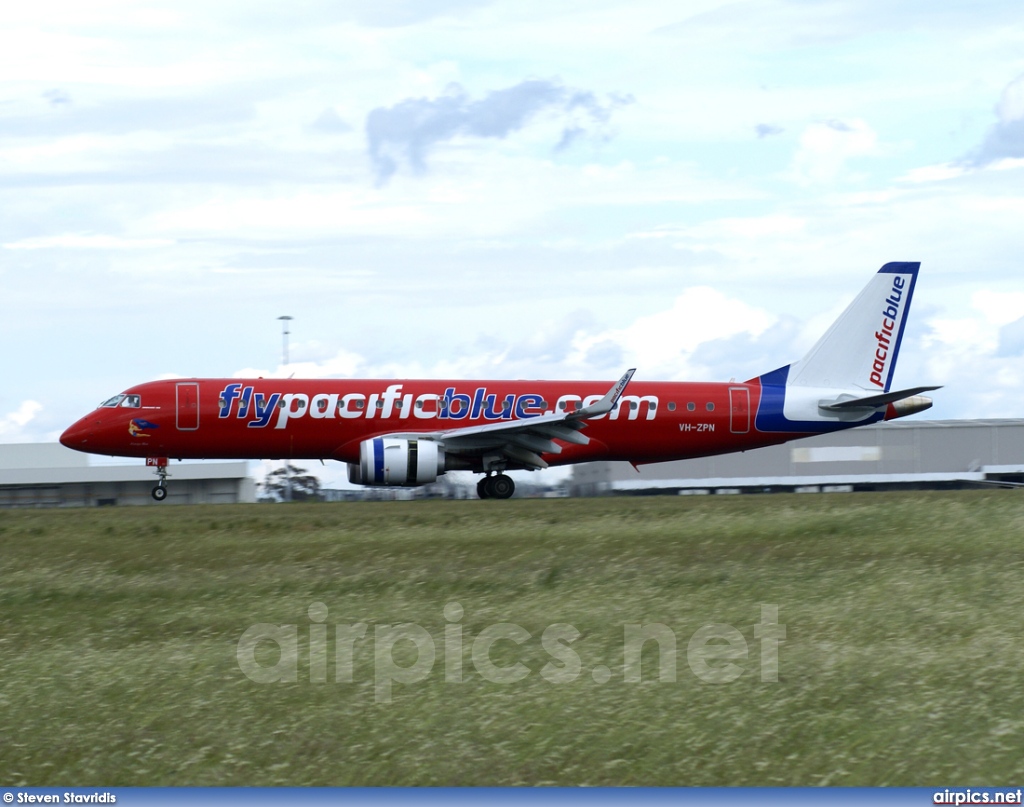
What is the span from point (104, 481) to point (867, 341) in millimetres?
42386

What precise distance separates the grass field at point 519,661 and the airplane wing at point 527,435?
1032 centimetres

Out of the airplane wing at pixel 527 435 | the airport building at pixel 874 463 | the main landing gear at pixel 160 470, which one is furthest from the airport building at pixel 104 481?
the airplane wing at pixel 527 435

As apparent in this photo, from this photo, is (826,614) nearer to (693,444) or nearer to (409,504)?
(409,504)

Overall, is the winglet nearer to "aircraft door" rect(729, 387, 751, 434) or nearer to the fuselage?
the fuselage

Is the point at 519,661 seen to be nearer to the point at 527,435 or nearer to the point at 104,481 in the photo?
the point at 527,435

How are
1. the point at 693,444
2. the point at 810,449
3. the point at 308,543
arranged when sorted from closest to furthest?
the point at 308,543 → the point at 693,444 → the point at 810,449

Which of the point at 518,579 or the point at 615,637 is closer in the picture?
the point at 615,637

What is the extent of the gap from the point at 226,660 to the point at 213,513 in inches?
620

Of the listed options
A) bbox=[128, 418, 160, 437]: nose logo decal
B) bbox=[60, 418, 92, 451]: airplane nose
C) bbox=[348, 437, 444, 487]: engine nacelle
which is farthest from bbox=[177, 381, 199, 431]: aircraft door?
bbox=[348, 437, 444, 487]: engine nacelle

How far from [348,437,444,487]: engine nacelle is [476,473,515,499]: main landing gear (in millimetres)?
2806

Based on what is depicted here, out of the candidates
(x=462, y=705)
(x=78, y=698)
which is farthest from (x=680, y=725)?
(x=78, y=698)

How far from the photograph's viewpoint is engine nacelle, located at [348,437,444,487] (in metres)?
30.2

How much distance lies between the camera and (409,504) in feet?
99.8

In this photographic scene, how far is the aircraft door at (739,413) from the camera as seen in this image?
1374 inches
